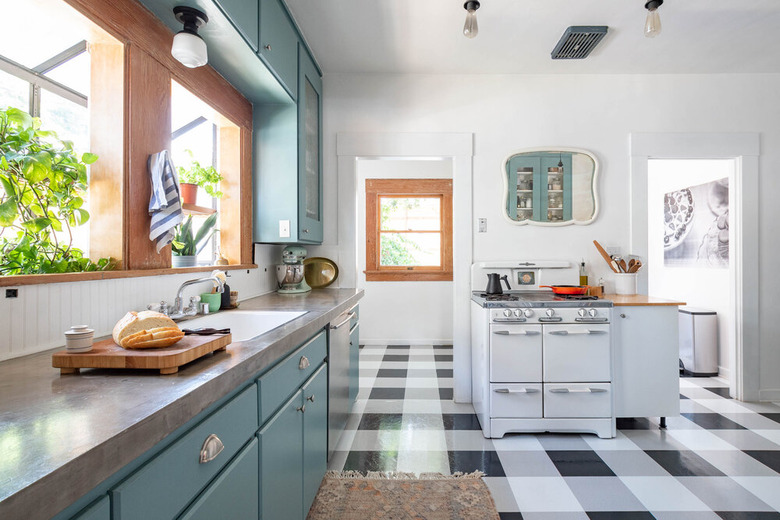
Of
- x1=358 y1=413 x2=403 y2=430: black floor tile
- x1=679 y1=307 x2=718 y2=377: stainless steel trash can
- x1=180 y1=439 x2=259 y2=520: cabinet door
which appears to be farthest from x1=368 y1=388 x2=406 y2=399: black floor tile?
x1=679 y1=307 x2=718 y2=377: stainless steel trash can

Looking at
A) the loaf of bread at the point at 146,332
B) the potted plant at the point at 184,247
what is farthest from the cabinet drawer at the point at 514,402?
the loaf of bread at the point at 146,332

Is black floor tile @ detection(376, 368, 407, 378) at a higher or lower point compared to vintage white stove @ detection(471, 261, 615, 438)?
lower

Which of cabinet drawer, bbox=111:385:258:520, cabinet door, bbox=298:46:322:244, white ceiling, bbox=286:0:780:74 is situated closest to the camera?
cabinet drawer, bbox=111:385:258:520

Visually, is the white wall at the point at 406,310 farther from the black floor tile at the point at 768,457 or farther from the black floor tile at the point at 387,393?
the black floor tile at the point at 768,457

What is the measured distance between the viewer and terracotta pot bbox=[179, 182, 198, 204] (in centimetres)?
186

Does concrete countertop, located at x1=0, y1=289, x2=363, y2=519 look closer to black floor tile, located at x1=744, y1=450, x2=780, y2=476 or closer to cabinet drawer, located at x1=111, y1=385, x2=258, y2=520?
Answer: cabinet drawer, located at x1=111, y1=385, x2=258, y2=520

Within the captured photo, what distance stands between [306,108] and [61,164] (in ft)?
5.66

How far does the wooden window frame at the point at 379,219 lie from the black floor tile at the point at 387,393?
1.86m

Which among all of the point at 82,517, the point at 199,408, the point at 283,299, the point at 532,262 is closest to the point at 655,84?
the point at 532,262

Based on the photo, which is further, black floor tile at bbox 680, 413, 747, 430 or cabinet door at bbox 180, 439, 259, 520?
black floor tile at bbox 680, 413, 747, 430

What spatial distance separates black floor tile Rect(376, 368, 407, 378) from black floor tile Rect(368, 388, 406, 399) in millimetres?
396

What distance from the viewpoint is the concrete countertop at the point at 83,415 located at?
461 millimetres

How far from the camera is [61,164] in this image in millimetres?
1173

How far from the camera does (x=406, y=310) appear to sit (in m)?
4.95
